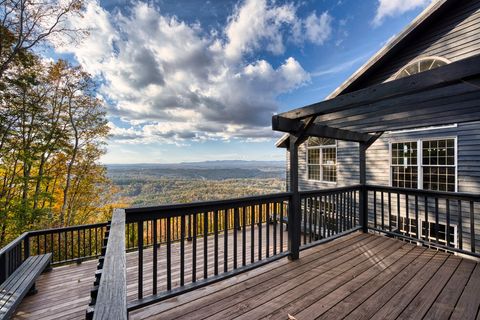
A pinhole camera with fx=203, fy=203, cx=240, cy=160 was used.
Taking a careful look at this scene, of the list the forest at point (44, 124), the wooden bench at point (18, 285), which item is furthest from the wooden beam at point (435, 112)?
the wooden bench at point (18, 285)

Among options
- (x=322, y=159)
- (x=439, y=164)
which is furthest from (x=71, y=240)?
(x=439, y=164)

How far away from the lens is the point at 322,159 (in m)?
8.68

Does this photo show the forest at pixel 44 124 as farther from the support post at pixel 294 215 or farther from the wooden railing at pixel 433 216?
the wooden railing at pixel 433 216

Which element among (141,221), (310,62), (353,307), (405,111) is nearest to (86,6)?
(310,62)

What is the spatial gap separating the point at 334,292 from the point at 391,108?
242cm

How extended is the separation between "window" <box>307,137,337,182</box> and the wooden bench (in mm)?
8676

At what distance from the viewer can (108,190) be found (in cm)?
1339

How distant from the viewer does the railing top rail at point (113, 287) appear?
552 millimetres

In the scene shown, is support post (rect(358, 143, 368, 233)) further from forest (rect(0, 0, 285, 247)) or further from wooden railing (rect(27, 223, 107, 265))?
wooden railing (rect(27, 223, 107, 265))

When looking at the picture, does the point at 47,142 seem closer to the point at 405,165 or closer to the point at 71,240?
the point at 71,240

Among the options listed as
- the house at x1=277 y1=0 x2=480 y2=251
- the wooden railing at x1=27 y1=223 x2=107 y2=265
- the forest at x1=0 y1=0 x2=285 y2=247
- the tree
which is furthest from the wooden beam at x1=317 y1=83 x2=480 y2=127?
the tree

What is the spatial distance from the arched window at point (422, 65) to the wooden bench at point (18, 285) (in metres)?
9.06

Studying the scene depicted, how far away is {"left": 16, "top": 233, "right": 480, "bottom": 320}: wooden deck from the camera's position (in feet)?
6.24

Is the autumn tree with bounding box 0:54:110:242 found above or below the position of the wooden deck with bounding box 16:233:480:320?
above
